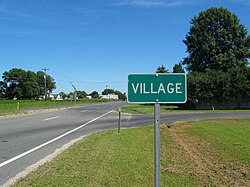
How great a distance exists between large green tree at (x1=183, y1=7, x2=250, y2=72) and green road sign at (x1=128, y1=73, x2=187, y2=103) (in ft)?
158

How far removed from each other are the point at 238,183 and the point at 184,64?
5261cm

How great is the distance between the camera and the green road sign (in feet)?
12.9

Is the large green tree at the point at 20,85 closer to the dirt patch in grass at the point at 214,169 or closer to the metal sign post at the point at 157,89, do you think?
the dirt patch in grass at the point at 214,169

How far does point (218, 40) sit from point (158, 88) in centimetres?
5065

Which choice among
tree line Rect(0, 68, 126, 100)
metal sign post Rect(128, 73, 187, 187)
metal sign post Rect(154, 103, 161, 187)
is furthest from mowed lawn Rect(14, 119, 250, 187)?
tree line Rect(0, 68, 126, 100)

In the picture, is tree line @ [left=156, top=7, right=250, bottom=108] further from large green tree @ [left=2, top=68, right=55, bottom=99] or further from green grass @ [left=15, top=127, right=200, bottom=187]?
large green tree @ [left=2, top=68, right=55, bottom=99]

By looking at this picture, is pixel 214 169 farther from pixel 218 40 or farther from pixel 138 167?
pixel 218 40

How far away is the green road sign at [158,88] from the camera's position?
392 cm

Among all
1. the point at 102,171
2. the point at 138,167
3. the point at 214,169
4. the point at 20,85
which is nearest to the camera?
the point at 102,171

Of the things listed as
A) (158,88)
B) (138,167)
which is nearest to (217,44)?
(138,167)

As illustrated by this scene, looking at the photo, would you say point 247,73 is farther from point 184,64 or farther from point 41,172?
point 41,172

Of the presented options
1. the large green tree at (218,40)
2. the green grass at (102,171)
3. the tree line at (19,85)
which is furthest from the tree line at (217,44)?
the tree line at (19,85)

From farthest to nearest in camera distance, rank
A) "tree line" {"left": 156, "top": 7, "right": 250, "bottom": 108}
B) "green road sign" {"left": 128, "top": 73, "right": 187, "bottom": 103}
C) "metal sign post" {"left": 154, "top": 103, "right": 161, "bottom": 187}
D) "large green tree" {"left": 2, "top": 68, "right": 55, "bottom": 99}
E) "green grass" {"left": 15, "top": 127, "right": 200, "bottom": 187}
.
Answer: "large green tree" {"left": 2, "top": 68, "right": 55, "bottom": 99}, "tree line" {"left": 156, "top": 7, "right": 250, "bottom": 108}, "green grass" {"left": 15, "top": 127, "right": 200, "bottom": 187}, "green road sign" {"left": 128, "top": 73, "right": 187, "bottom": 103}, "metal sign post" {"left": 154, "top": 103, "right": 161, "bottom": 187}

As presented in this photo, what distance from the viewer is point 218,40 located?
169ft
